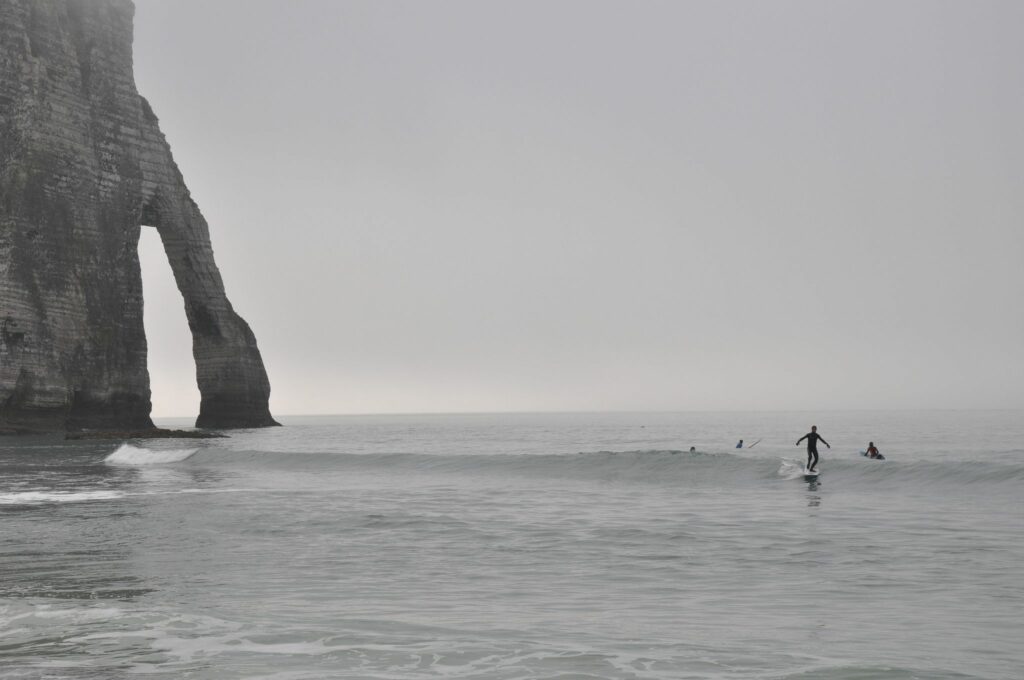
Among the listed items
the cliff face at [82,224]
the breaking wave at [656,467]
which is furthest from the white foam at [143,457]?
the cliff face at [82,224]

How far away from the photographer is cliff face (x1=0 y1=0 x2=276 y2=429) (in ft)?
215

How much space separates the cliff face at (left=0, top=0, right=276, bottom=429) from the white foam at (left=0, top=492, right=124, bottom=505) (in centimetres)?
4082

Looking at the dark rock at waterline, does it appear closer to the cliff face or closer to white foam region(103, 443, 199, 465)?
the cliff face

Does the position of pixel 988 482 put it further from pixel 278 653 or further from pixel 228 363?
pixel 228 363

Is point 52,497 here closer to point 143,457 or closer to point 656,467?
point 143,457

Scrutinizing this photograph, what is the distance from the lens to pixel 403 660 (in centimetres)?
892

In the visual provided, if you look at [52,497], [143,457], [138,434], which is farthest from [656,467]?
[138,434]

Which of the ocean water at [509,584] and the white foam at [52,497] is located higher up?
the ocean water at [509,584]

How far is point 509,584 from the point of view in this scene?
43.1 feet

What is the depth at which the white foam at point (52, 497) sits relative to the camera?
25.3 m

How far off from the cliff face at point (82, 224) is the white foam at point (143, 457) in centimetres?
2096

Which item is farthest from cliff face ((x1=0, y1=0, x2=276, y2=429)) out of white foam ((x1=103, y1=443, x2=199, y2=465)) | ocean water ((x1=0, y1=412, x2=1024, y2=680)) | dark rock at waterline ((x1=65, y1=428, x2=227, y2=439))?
ocean water ((x1=0, y1=412, x2=1024, y2=680))

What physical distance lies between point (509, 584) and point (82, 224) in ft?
226

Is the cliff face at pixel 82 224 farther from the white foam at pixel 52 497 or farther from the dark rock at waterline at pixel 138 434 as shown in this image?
the white foam at pixel 52 497
